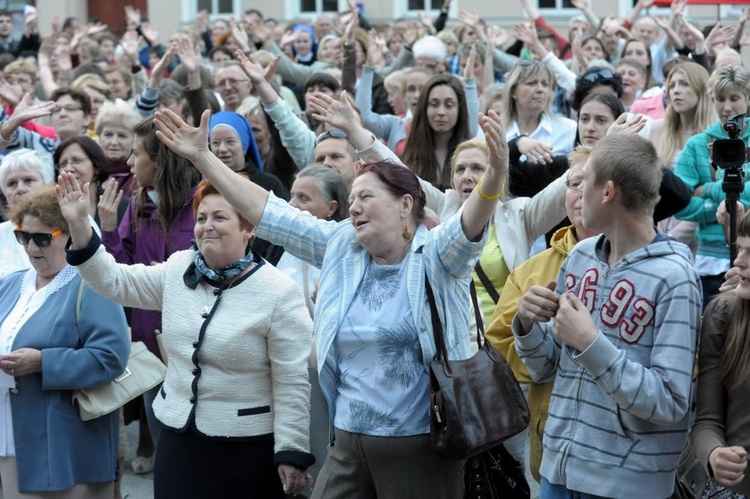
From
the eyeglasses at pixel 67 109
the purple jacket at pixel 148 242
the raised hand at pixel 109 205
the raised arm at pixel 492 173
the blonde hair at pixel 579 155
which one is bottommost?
the purple jacket at pixel 148 242

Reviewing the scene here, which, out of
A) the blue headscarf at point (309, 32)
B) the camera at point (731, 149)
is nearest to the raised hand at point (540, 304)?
the camera at point (731, 149)

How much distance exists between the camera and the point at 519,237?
5.09m

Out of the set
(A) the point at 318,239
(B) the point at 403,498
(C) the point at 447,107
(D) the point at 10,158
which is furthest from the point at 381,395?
(D) the point at 10,158

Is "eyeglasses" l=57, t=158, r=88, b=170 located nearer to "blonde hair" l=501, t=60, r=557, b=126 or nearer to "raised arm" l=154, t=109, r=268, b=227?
"blonde hair" l=501, t=60, r=557, b=126

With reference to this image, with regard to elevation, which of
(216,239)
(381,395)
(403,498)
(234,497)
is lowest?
(234,497)

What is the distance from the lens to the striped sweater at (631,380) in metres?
3.28

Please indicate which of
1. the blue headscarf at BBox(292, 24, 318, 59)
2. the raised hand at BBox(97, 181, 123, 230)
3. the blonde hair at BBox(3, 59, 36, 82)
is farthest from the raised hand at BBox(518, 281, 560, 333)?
the blue headscarf at BBox(292, 24, 318, 59)

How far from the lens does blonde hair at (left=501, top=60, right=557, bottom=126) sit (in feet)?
22.6

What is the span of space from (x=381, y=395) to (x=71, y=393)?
1861mm

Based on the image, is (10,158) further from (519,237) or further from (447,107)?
(519,237)

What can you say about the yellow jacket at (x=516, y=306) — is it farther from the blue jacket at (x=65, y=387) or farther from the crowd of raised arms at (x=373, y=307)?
the blue jacket at (x=65, y=387)

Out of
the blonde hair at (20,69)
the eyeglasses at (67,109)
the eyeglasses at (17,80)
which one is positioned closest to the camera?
the eyeglasses at (67,109)

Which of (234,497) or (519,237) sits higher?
(519,237)

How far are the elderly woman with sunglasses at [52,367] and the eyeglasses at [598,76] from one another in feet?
13.2
